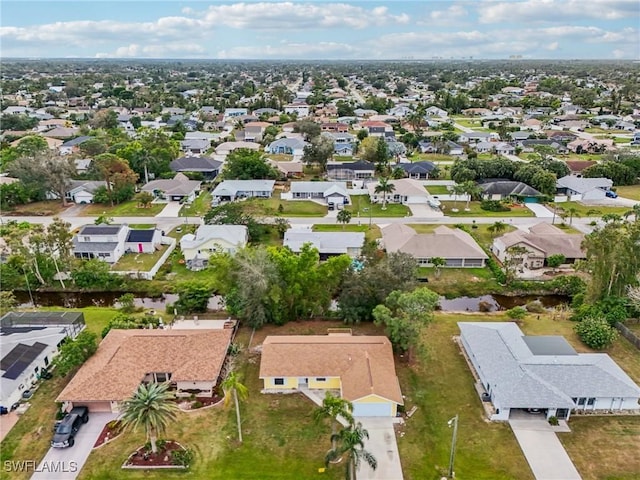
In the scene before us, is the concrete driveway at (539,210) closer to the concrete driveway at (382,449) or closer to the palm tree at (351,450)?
the concrete driveway at (382,449)

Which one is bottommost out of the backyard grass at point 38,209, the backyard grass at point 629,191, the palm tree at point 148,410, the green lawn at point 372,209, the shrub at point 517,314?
the shrub at point 517,314

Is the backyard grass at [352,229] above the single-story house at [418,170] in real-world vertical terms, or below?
below

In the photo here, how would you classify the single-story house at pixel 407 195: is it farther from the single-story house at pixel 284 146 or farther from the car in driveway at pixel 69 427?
the car in driveway at pixel 69 427

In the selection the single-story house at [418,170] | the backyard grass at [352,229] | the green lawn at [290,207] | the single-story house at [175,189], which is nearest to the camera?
the backyard grass at [352,229]

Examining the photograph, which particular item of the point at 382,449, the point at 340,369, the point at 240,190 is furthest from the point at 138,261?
the point at 382,449

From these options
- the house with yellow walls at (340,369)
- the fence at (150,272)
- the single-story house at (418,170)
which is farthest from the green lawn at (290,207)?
the house with yellow walls at (340,369)

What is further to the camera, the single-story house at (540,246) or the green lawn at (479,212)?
the green lawn at (479,212)

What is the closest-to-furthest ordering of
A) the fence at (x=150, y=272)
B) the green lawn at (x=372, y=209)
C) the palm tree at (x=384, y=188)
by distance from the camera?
1. the fence at (x=150, y=272)
2. the green lawn at (x=372, y=209)
3. the palm tree at (x=384, y=188)
